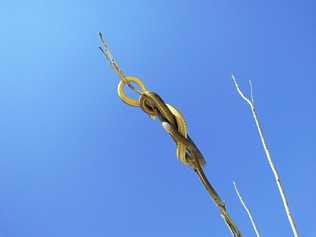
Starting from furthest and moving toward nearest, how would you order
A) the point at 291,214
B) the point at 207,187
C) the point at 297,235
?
the point at 291,214, the point at 297,235, the point at 207,187

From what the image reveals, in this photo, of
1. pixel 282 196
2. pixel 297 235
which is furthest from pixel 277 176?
pixel 297 235

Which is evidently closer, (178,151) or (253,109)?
(178,151)

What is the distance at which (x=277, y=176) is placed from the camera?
3.85ft

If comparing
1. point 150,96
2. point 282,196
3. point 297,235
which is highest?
point 150,96

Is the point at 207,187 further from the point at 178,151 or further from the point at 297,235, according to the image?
the point at 297,235

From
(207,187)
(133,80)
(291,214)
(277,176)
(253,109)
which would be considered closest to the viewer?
(207,187)

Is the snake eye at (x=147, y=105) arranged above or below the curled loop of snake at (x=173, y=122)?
above

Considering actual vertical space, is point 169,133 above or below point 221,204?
above

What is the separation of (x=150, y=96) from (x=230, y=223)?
0.27 meters

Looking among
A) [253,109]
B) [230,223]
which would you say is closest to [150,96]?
[230,223]

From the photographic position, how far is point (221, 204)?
57 cm

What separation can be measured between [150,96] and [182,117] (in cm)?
7

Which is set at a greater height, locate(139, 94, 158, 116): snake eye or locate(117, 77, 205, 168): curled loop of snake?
locate(139, 94, 158, 116): snake eye

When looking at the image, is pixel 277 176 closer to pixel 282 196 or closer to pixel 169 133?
pixel 282 196
